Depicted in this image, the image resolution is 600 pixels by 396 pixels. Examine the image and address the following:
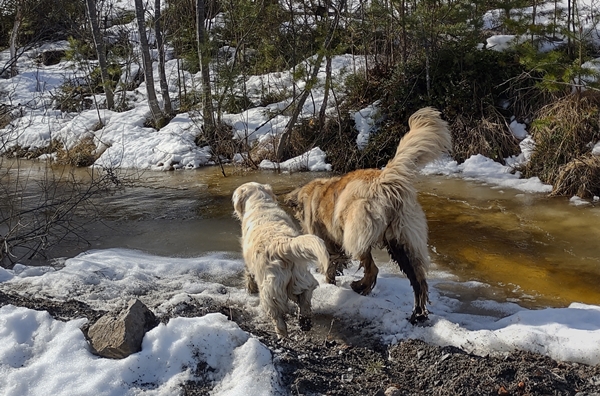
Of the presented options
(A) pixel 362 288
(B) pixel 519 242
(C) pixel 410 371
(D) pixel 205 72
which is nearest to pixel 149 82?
(D) pixel 205 72

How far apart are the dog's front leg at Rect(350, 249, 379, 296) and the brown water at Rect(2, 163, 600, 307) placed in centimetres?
87

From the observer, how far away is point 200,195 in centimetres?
1049

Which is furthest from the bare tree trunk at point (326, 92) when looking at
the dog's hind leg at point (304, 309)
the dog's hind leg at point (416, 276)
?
the dog's hind leg at point (304, 309)

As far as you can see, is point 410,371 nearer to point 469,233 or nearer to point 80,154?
point 469,233

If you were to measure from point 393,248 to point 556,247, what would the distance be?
3.29 m

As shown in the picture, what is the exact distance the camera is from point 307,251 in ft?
13.3

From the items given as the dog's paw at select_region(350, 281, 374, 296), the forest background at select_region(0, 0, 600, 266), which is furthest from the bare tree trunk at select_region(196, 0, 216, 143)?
the dog's paw at select_region(350, 281, 374, 296)

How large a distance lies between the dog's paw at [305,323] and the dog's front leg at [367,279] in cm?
94

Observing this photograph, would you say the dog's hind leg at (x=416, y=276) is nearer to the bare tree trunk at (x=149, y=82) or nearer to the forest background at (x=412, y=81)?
the forest background at (x=412, y=81)

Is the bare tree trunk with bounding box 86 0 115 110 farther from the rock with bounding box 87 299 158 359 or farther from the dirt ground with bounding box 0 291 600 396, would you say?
the rock with bounding box 87 299 158 359

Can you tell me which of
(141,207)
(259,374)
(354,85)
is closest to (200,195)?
(141,207)

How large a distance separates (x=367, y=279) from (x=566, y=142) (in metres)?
6.60

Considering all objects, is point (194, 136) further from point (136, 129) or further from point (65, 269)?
point (65, 269)

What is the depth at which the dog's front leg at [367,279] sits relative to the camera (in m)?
5.27
